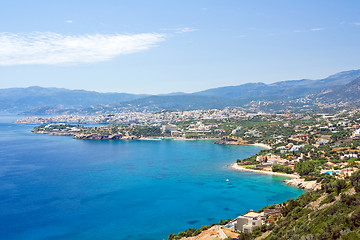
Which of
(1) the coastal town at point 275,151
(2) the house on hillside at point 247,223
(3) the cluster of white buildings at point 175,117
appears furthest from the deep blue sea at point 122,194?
(3) the cluster of white buildings at point 175,117

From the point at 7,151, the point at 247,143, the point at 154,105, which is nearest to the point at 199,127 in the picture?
the point at 247,143

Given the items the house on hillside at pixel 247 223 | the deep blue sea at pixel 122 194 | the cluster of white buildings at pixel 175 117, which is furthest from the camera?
the cluster of white buildings at pixel 175 117

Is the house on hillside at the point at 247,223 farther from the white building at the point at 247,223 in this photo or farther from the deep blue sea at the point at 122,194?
the deep blue sea at the point at 122,194

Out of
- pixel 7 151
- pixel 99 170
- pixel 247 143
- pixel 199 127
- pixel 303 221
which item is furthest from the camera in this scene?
pixel 199 127

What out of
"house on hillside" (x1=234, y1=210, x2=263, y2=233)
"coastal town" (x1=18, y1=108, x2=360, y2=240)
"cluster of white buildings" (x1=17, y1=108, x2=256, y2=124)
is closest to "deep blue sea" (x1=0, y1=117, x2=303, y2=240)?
"coastal town" (x1=18, y1=108, x2=360, y2=240)

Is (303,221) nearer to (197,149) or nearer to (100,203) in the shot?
(100,203)

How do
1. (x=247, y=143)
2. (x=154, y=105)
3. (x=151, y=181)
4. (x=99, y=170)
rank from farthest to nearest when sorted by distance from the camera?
1. (x=154, y=105)
2. (x=247, y=143)
3. (x=99, y=170)
4. (x=151, y=181)

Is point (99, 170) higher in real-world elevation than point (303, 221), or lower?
lower

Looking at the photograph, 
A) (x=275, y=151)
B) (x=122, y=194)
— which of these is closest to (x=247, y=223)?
(x=122, y=194)

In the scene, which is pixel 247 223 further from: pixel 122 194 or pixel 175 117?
pixel 175 117
